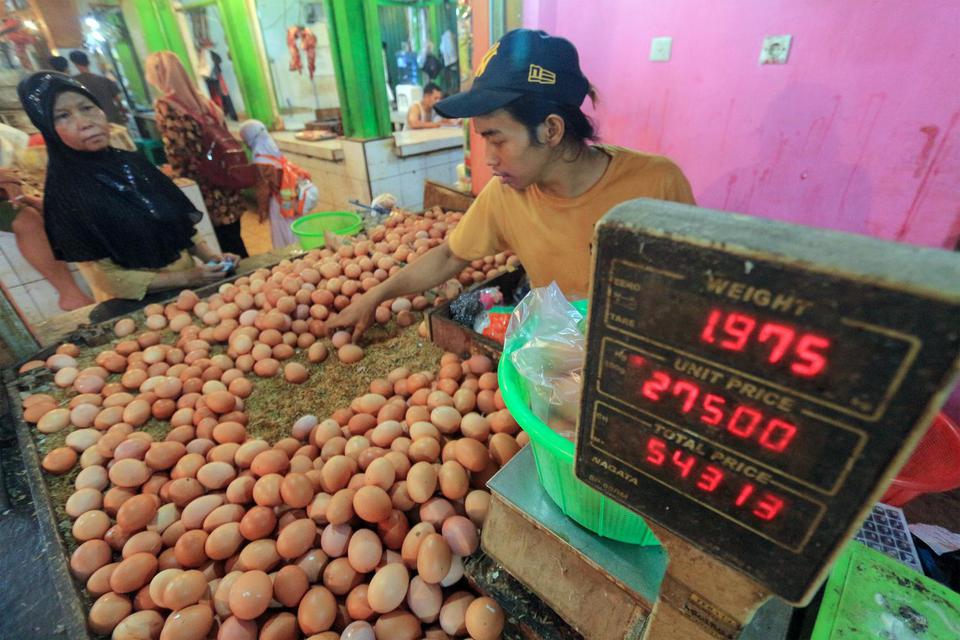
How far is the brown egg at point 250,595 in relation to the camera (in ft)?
2.97

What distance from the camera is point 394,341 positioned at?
A: 1.83 m

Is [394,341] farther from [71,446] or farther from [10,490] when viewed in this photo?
[10,490]

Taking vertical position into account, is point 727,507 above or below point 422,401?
above

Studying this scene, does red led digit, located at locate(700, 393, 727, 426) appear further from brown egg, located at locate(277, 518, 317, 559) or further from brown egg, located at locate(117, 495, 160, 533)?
brown egg, located at locate(117, 495, 160, 533)

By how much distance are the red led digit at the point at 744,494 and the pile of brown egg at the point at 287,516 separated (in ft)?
2.35

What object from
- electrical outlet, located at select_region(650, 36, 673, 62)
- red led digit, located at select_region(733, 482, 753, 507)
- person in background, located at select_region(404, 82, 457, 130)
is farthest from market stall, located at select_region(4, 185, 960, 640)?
person in background, located at select_region(404, 82, 457, 130)

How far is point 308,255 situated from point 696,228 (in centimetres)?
251

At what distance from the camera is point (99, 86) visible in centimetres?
429

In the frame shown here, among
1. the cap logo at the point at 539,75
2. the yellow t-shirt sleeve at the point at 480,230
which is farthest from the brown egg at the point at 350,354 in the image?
the cap logo at the point at 539,75

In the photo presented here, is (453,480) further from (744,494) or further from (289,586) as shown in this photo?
(744,494)

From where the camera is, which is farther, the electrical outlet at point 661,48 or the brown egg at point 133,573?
the electrical outlet at point 661,48

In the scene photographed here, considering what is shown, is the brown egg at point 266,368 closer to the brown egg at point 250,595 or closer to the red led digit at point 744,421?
the brown egg at point 250,595

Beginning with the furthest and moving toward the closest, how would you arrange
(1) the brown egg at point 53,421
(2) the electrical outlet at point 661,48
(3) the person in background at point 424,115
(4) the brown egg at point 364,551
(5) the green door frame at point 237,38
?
(5) the green door frame at point 237,38
(3) the person in background at point 424,115
(2) the electrical outlet at point 661,48
(1) the brown egg at point 53,421
(4) the brown egg at point 364,551

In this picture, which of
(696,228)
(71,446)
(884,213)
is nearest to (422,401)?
(71,446)
